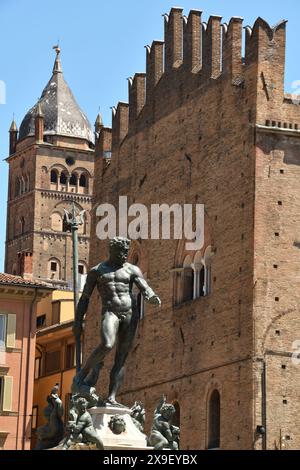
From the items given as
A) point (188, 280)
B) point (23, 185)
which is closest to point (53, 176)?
point (23, 185)

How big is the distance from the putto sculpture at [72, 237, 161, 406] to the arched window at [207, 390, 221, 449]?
1988 centimetres

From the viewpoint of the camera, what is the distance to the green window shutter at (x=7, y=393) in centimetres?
4575

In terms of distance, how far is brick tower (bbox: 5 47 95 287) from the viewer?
90.0 m

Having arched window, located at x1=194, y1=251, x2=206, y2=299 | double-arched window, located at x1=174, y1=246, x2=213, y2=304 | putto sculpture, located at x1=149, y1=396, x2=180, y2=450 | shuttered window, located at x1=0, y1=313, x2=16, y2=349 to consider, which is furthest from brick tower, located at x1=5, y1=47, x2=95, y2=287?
putto sculpture, located at x1=149, y1=396, x2=180, y2=450

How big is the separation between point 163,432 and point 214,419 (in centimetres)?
1987

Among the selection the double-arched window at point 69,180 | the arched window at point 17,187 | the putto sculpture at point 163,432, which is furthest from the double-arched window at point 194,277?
the arched window at point 17,187

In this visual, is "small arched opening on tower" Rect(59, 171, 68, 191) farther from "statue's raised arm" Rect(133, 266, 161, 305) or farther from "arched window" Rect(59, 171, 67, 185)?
"statue's raised arm" Rect(133, 266, 161, 305)

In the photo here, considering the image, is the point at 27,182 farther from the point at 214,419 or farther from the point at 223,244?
the point at 214,419

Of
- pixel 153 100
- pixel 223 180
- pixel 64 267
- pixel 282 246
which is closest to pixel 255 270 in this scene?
pixel 282 246

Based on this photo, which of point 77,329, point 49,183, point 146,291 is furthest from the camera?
point 49,183

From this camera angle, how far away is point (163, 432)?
19172mm

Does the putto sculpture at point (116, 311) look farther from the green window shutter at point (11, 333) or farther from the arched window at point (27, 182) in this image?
the arched window at point (27, 182)

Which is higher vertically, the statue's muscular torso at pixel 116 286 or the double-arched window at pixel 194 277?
the double-arched window at pixel 194 277

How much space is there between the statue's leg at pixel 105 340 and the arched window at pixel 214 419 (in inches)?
788
